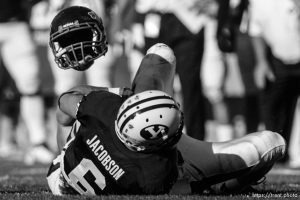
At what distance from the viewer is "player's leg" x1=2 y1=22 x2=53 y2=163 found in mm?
9125

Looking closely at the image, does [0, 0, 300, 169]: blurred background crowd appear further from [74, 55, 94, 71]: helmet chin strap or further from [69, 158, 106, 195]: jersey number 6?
[69, 158, 106, 195]: jersey number 6

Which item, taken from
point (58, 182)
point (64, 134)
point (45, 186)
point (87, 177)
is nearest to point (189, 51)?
point (45, 186)

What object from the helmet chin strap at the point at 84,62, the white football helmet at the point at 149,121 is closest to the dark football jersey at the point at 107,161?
the white football helmet at the point at 149,121

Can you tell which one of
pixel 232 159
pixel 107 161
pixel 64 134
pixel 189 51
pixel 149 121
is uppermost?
pixel 149 121

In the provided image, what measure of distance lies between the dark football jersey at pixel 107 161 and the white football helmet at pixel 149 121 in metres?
0.10

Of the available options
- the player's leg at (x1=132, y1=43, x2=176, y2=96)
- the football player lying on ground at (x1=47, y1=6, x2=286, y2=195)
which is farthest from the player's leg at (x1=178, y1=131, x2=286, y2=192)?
the player's leg at (x1=132, y1=43, x2=176, y2=96)

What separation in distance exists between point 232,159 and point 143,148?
82cm

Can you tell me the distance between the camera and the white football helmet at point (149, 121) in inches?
177

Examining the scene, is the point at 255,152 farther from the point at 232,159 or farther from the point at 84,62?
the point at 84,62

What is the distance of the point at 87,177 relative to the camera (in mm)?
4777

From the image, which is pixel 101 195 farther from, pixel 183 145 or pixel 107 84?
pixel 107 84

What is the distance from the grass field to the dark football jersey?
0.22 feet

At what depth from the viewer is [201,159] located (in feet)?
17.5

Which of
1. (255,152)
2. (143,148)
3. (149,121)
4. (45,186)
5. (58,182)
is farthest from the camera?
(45,186)
